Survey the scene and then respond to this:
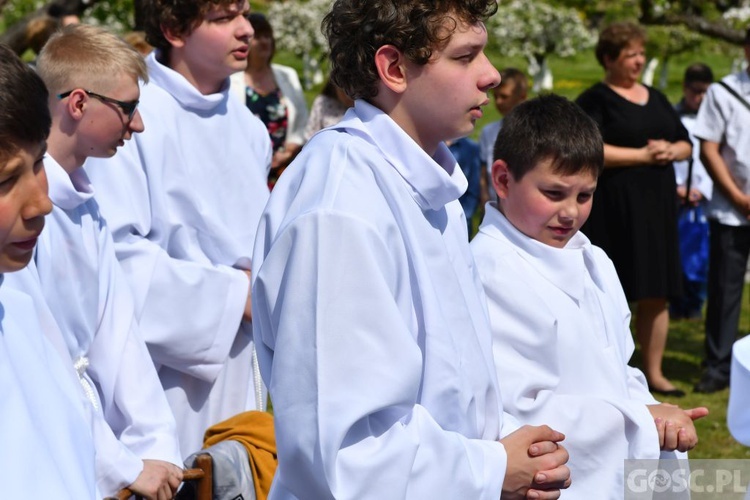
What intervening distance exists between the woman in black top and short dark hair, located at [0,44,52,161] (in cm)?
560

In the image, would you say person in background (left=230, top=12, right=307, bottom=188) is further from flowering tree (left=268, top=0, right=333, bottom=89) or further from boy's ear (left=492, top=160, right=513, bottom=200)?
flowering tree (left=268, top=0, right=333, bottom=89)

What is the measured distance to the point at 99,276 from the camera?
3.68 m

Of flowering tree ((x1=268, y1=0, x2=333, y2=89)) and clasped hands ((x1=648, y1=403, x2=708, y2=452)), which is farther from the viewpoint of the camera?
flowering tree ((x1=268, y1=0, x2=333, y2=89))

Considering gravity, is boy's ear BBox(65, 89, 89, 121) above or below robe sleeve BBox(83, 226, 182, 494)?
above

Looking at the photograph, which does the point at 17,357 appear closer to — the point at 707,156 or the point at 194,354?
the point at 194,354

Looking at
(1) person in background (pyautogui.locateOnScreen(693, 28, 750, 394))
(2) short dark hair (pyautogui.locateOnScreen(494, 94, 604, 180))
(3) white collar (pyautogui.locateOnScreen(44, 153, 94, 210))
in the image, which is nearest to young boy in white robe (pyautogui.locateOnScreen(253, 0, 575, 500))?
(2) short dark hair (pyautogui.locateOnScreen(494, 94, 604, 180))

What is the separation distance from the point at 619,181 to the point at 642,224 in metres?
0.31

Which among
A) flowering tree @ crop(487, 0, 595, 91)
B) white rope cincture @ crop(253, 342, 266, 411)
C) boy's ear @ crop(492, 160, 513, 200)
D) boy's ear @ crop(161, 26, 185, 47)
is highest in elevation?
boy's ear @ crop(492, 160, 513, 200)

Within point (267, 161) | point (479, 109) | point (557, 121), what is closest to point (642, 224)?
point (267, 161)

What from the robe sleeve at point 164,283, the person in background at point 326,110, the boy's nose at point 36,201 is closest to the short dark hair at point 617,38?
the person in background at point 326,110

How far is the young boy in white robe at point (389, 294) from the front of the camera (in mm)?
2320

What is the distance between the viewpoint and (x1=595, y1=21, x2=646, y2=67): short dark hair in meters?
7.55

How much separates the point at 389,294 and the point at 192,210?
2240 millimetres

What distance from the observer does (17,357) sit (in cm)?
232
